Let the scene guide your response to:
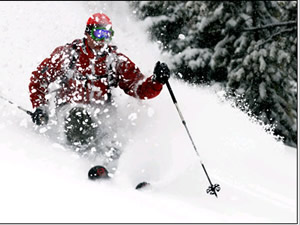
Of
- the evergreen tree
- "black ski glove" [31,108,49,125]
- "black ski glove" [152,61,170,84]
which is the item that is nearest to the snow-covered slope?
"black ski glove" [31,108,49,125]

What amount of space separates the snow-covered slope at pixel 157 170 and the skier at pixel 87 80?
394 millimetres

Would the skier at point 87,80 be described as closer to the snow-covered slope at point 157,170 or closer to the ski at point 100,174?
the snow-covered slope at point 157,170

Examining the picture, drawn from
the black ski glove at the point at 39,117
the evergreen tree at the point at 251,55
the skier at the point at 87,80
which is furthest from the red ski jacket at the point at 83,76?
the evergreen tree at the point at 251,55

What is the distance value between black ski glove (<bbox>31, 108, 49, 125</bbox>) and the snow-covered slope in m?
0.28

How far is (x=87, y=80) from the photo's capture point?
16.2 ft

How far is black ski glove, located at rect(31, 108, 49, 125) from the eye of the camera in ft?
16.0

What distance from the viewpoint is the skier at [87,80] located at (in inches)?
187

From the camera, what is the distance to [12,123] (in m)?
5.34

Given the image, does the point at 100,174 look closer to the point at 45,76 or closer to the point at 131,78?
the point at 131,78

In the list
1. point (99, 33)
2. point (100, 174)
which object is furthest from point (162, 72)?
point (100, 174)

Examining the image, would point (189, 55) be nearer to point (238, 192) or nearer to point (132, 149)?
point (132, 149)

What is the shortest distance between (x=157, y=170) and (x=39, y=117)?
5.46 feet

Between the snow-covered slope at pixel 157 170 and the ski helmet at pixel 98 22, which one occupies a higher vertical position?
the ski helmet at pixel 98 22

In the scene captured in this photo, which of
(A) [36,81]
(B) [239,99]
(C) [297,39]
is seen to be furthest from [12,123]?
(C) [297,39]
